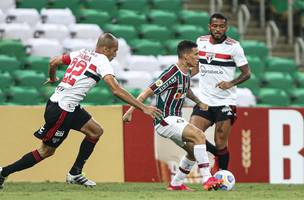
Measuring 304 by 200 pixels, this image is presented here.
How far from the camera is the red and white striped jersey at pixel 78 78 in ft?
41.6

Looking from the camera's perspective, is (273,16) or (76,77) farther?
(273,16)

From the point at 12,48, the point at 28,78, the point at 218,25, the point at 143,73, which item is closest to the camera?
the point at 218,25

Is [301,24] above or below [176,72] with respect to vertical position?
below

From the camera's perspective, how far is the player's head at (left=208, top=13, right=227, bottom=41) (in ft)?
44.7

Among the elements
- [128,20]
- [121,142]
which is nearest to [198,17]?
[128,20]

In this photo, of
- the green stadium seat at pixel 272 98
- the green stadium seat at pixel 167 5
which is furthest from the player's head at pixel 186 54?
the green stadium seat at pixel 167 5

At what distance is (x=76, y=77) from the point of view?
1272 cm

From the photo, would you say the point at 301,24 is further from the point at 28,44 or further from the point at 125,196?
the point at 125,196

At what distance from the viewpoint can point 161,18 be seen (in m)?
20.9

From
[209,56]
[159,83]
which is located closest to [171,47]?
[209,56]

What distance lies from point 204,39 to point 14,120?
324cm

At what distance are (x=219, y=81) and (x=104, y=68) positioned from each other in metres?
2.11

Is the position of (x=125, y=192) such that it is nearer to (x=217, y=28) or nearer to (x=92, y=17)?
(x=217, y=28)

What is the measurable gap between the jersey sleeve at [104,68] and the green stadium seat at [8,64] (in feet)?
18.1
